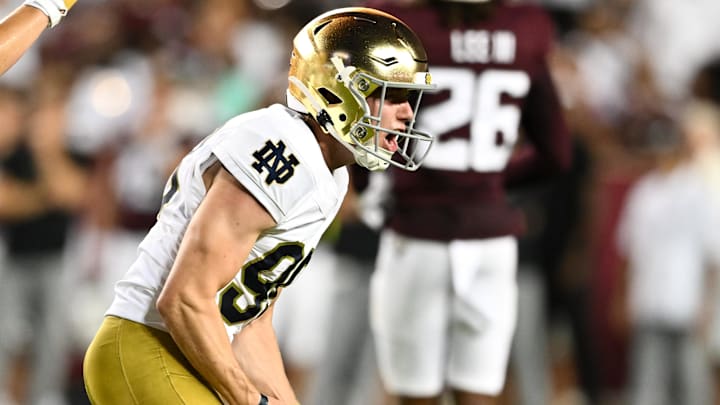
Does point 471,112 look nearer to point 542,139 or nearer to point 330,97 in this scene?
point 542,139

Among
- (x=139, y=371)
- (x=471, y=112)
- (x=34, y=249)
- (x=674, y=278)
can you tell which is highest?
(x=139, y=371)

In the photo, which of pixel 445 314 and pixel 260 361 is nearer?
pixel 260 361

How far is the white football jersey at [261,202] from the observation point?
8.78ft

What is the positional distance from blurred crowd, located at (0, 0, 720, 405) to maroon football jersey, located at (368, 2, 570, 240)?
1879 millimetres

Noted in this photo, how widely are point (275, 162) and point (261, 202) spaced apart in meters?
0.09

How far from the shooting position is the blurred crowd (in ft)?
20.0

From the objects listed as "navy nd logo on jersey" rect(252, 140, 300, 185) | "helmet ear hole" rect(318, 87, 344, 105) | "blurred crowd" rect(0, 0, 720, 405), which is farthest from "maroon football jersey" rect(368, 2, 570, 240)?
"blurred crowd" rect(0, 0, 720, 405)

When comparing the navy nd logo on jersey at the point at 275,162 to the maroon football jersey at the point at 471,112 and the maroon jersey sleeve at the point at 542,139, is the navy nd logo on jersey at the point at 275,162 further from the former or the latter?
the maroon jersey sleeve at the point at 542,139

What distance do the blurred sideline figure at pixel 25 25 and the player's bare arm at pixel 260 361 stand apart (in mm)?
799

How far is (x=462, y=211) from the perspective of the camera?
4152 millimetres

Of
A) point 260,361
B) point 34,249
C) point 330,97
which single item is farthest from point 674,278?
point 330,97

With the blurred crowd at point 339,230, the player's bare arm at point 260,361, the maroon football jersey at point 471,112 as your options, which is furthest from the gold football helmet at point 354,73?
the blurred crowd at point 339,230

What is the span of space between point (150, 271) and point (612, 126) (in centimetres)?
536

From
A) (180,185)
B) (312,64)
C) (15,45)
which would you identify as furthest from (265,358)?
(15,45)
